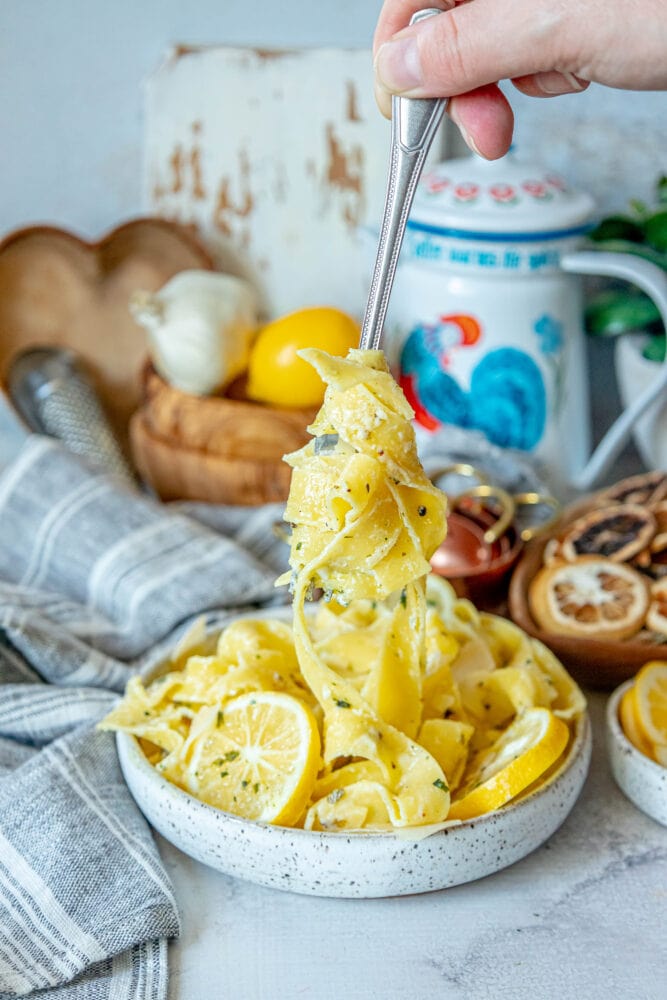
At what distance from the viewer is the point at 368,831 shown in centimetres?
88

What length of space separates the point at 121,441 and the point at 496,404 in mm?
641

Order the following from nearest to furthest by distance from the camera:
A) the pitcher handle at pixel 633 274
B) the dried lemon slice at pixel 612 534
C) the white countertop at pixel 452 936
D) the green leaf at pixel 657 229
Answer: the white countertop at pixel 452 936
the dried lemon slice at pixel 612 534
the pitcher handle at pixel 633 274
the green leaf at pixel 657 229

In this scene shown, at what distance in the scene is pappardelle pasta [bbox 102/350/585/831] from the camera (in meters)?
0.88

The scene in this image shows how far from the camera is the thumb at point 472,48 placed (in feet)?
2.90

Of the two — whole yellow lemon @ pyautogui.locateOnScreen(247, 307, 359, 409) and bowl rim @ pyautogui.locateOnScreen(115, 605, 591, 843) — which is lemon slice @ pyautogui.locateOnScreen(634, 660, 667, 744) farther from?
whole yellow lemon @ pyautogui.locateOnScreen(247, 307, 359, 409)

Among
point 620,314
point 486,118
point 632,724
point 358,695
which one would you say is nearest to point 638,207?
point 620,314

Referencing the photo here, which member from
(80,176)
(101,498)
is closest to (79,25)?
(80,176)

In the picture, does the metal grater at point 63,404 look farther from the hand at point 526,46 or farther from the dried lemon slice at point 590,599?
the hand at point 526,46

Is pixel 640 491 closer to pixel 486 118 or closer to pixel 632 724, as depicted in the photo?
pixel 632 724

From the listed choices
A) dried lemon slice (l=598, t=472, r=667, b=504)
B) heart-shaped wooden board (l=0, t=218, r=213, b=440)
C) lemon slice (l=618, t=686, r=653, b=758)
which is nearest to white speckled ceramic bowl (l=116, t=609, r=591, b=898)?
lemon slice (l=618, t=686, r=653, b=758)

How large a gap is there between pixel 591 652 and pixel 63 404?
0.91 m

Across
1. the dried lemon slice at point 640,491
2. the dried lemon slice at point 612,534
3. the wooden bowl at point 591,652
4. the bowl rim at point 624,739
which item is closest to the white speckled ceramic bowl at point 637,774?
the bowl rim at point 624,739

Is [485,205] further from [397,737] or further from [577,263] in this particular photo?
[397,737]

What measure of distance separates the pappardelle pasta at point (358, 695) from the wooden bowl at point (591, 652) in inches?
4.2
